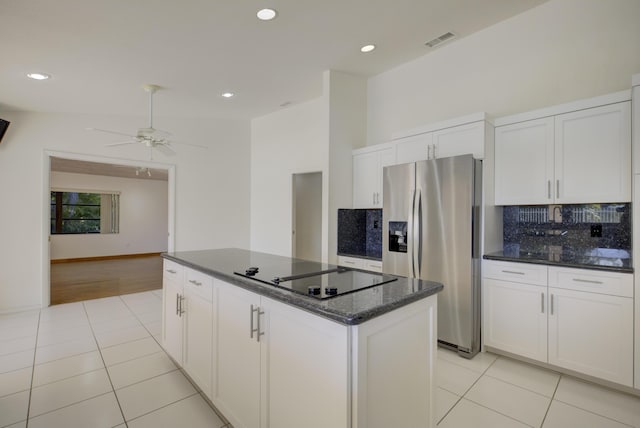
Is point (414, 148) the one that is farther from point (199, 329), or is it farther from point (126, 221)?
point (126, 221)

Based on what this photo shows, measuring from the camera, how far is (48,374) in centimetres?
249

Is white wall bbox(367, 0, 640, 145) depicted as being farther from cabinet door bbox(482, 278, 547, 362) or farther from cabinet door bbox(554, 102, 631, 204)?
cabinet door bbox(482, 278, 547, 362)

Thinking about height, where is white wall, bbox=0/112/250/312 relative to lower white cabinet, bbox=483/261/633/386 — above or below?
above

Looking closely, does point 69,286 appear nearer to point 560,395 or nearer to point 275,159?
point 275,159

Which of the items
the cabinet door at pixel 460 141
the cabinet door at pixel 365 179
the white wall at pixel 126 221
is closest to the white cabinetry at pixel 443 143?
the cabinet door at pixel 460 141

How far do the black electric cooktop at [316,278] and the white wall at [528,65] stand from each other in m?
2.57

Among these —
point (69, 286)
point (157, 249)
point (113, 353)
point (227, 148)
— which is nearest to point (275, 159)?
point (227, 148)

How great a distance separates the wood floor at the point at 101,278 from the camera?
200 inches

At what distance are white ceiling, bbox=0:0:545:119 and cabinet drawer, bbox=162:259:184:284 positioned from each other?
A: 2.06 metres

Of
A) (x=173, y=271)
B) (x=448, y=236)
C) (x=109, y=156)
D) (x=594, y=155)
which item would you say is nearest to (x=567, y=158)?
(x=594, y=155)

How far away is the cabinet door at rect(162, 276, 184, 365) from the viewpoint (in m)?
2.40

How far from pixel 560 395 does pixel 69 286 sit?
719 centimetres

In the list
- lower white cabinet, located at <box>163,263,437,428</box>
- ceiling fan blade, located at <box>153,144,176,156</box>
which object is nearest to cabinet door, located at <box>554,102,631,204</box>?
lower white cabinet, located at <box>163,263,437,428</box>

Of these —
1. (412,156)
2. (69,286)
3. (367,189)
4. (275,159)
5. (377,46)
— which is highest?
(377,46)
